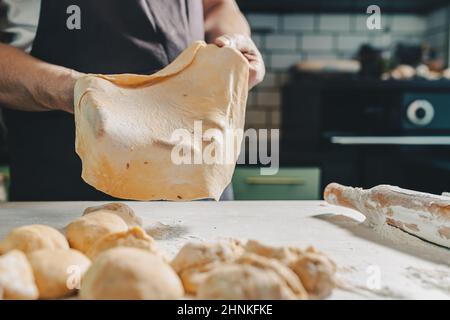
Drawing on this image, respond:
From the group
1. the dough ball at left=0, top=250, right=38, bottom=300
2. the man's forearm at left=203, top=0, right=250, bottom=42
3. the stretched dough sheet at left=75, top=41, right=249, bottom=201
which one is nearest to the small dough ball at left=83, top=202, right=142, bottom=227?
the stretched dough sheet at left=75, top=41, right=249, bottom=201

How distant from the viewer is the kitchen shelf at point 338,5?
2.56 meters

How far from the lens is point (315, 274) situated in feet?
2.16

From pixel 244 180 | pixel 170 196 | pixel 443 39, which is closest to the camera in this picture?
pixel 170 196

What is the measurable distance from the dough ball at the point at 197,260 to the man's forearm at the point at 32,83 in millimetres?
556

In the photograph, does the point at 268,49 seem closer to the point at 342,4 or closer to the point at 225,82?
the point at 342,4

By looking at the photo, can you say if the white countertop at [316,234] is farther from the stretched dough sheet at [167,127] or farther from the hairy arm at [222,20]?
the hairy arm at [222,20]

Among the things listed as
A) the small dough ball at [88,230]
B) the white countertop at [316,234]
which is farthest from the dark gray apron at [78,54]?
the small dough ball at [88,230]

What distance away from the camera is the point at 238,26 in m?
1.46

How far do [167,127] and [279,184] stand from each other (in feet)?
3.63

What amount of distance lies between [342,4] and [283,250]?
2.14 meters

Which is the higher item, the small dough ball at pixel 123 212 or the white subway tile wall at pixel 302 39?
the white subway tile wall at pixel 302 39

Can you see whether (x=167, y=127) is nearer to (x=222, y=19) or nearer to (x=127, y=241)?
(x=127, y=241)
